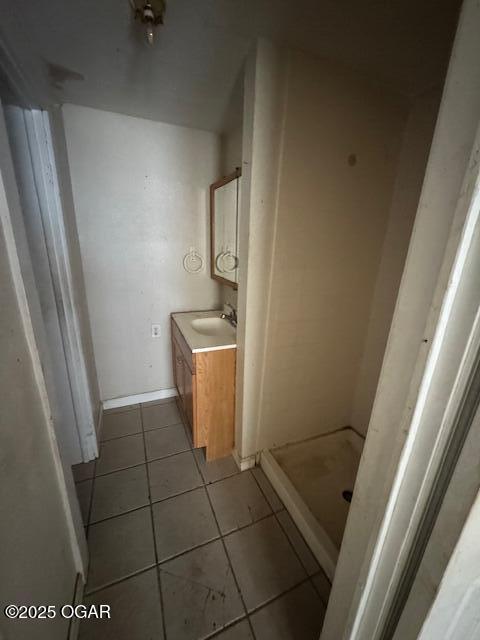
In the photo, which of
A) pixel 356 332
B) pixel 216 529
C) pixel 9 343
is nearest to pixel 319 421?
pixel 356 332

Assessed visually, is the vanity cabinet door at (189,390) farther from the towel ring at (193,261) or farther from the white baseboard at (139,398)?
the towel ring at (193,261)

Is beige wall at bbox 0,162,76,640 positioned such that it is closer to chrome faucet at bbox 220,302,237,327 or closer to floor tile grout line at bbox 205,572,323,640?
floor tile grout line at bbox 205,572,323,640

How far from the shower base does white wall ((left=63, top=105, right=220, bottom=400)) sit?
1.25 m

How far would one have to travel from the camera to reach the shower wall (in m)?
1.13

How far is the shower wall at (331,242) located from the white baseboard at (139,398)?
1048 mm

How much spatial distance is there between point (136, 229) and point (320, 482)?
6.92 ft

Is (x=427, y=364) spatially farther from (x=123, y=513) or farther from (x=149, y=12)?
(x=123, y=513)

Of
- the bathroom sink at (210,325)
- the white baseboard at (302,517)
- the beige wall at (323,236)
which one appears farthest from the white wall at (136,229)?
the white baseboard at (302,517)

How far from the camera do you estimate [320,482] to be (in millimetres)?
1490

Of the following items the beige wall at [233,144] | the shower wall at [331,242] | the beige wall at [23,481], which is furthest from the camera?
the beige wall at [233,144]

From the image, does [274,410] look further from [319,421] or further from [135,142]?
[135,142]

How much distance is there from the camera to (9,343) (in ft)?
2.02

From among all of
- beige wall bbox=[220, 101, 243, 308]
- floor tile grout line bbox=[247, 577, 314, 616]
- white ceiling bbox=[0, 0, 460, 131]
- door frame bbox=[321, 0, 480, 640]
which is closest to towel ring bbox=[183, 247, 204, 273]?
beige wall bbox=[220, 101, 243, 308]

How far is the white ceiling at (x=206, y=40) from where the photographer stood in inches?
33.3
